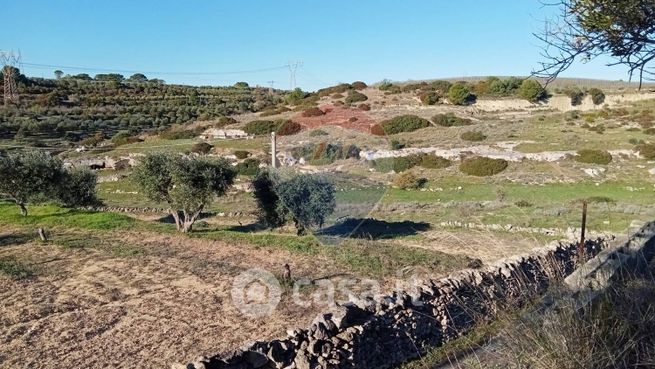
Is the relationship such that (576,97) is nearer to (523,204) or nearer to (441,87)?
(441,87)

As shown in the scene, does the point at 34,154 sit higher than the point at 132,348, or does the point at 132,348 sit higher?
the point at 34,154

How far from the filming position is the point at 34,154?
786 inches

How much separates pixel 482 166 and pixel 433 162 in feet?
9.97

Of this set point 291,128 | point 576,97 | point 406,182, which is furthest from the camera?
point 576,97

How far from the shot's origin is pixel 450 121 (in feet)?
142

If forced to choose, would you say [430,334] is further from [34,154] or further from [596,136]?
[596,136]

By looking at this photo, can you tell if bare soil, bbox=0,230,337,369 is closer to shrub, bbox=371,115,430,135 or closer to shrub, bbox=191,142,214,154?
shrub, bbox=191,142,214,154

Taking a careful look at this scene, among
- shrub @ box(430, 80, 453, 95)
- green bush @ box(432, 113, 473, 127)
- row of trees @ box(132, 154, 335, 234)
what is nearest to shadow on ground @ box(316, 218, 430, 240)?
row of trees @ box(132, 154, 335, 234)

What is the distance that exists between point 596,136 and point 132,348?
1384 inches

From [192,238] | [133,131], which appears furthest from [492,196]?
[133,131]

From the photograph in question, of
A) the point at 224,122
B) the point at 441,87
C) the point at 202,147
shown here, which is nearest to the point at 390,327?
the point at 202,147

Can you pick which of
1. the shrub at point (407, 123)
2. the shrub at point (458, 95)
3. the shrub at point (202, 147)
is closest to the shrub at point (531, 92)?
the shrub at point (458, 95)

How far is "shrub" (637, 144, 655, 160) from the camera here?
29.1 metres

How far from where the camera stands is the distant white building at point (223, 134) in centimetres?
4325
